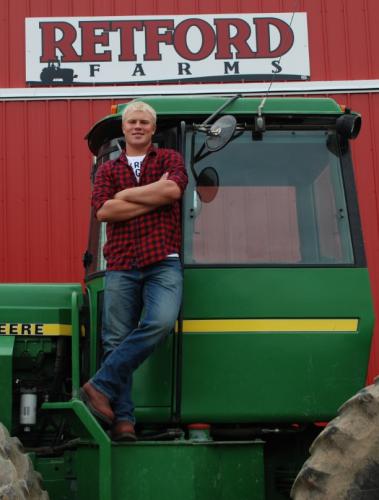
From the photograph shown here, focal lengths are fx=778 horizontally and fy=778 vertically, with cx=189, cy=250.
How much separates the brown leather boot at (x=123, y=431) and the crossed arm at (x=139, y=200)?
105cm

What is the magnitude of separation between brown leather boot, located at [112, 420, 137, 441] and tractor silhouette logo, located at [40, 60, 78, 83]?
544cm

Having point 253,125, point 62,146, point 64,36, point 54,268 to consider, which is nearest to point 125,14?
point 64,36

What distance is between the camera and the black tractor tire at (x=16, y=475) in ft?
10.8

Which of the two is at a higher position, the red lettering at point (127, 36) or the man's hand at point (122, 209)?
the red lettering at point (127, 36)

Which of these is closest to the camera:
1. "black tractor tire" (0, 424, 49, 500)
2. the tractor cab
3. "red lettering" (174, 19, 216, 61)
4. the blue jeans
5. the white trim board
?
"black tractor tire" (0, 424, 49, 500)

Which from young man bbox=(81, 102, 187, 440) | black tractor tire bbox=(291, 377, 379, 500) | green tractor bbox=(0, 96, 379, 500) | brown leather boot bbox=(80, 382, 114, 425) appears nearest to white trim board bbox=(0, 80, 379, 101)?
green tractor bbox=(0, 96, 379, 500)

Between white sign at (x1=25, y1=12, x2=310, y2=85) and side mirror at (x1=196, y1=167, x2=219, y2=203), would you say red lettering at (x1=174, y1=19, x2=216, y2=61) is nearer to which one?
white sign at (x1=25, y1=12, x2=310, y2=85)

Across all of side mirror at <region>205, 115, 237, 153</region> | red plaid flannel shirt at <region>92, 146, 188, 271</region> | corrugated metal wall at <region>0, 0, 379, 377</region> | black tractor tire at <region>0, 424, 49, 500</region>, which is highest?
corrugated metal wall at <region>0, 0, 379, 377</region>

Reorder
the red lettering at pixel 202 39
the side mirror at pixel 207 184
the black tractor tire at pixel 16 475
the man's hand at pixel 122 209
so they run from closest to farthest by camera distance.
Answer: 1. the black tractor tire at pixel 16 475
2. the man's hand at pixel 122 209
3. the side mirror at pixel 207 184
4. the red lettering at pixel 202 39

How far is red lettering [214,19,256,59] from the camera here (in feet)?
28.4

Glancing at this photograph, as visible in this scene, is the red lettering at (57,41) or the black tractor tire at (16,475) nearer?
the black tractor tire at (16,475)

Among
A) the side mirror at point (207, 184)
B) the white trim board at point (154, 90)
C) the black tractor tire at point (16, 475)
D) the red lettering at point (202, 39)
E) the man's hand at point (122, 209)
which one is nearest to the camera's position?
the black tractor tire at point (16, 475)

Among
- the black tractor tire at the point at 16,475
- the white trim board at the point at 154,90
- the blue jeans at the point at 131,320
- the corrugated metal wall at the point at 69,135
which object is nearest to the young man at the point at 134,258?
the blue jeans at the point at 131,320

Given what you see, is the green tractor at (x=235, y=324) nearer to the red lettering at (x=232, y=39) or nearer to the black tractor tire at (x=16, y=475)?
the black tractor tire at (x=16, y=475)
